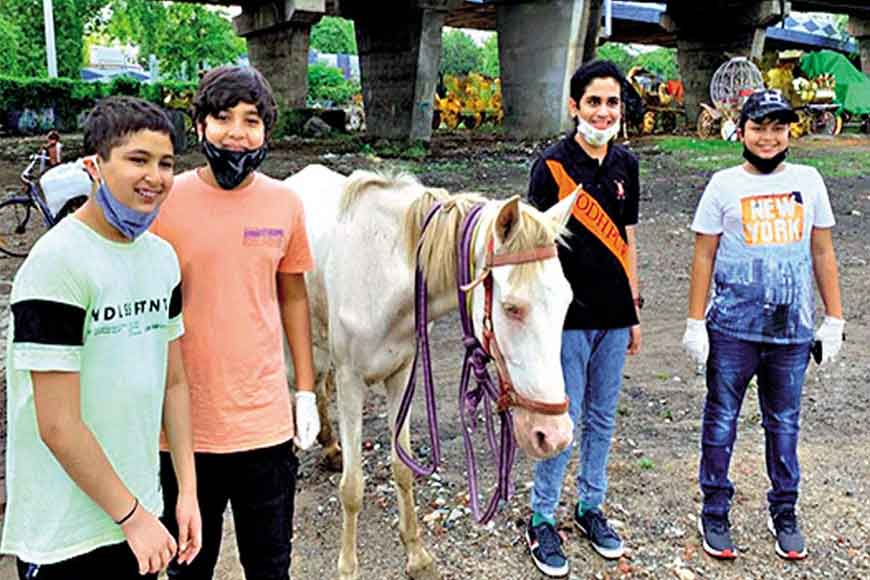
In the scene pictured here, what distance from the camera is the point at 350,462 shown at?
3096 mm

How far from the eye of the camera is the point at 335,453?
415 cm

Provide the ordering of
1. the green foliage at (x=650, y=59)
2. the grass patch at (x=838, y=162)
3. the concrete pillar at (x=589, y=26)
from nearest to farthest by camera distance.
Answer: the grass patch at (x=838, y=162) → the concrete pillar at (x=589, y=26) → the green foliage at (x=650, y=59)

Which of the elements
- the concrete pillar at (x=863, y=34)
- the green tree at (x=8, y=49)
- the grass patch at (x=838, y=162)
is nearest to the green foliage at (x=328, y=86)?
the green tree at (x=8, y=49)

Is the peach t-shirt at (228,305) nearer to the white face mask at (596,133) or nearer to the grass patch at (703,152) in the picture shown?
the white face mask at (596,133)

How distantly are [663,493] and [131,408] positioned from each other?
284 centimetres

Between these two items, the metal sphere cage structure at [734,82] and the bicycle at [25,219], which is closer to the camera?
the bicycle at [25,219]

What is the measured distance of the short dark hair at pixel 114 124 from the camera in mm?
1677

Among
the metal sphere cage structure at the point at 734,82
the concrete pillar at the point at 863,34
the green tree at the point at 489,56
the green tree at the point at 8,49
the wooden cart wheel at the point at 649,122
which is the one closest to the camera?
the metal sphere cage structure at the point at 734,82

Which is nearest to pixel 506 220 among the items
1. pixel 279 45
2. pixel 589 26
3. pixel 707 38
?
pixel 589 26

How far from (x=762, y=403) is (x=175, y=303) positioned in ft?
8.29

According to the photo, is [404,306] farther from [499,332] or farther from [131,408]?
[131,408]

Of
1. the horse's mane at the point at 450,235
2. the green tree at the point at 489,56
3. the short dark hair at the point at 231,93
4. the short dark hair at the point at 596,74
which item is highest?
the green tree at the point at 489,56

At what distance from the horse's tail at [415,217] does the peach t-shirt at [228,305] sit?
659 millimetres

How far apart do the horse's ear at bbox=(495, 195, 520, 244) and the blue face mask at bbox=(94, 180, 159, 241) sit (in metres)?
1.02
